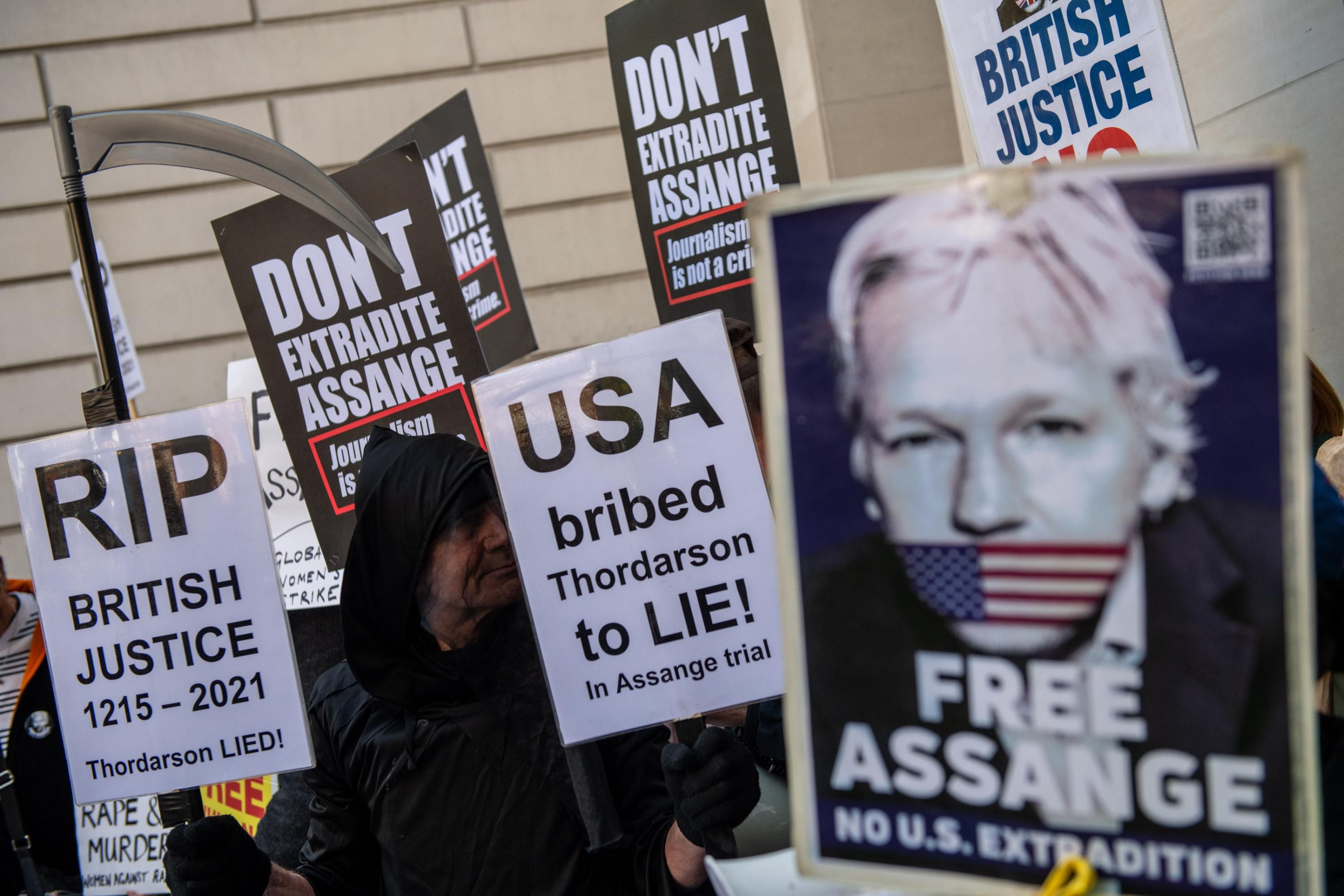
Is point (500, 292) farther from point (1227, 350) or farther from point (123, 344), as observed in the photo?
point (1227, 350)

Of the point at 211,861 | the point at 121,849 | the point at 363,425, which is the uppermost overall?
the point at 363,425

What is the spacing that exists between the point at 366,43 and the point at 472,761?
618cm

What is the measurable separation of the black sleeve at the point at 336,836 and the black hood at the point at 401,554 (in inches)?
9.5

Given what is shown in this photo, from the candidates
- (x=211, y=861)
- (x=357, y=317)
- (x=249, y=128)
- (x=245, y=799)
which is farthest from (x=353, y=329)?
(x=249, y=128)

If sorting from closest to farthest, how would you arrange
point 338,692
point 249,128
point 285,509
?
point 338,692 < point 285,509 < point 249,128

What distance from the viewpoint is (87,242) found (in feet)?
7.38

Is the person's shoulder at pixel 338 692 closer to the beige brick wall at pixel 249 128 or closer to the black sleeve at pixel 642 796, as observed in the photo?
the black sleeve at pixel 642 796

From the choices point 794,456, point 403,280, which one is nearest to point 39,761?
point 403,280

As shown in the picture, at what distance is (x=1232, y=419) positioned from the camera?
40.0 inches

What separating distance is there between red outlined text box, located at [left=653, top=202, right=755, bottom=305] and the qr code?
2.79m

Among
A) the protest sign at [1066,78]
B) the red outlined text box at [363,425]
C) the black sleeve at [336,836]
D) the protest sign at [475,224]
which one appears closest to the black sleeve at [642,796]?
the black sleeve at [336,836]

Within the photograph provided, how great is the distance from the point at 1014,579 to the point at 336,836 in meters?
1.81

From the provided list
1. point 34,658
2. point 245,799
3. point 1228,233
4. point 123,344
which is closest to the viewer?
point 1228,233

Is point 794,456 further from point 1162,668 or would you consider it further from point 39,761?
point 39,761
